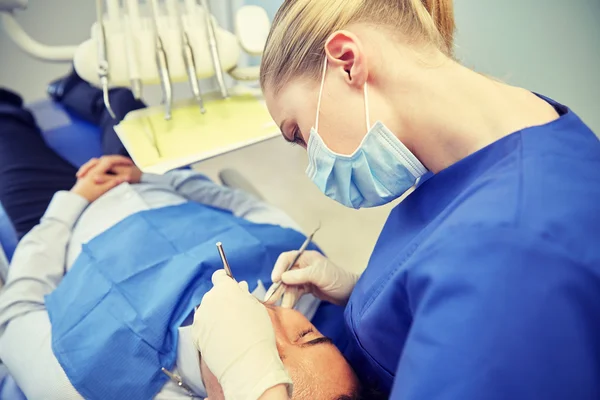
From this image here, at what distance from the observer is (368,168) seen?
0.72 meters

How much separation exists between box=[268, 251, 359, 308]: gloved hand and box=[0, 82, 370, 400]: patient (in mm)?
66

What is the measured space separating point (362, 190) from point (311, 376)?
12.4 inches

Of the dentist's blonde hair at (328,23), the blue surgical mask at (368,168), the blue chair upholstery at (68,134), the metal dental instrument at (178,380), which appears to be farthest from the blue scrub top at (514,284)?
the blue chair upholstery at (68,134)

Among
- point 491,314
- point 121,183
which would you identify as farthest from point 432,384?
point 121,183

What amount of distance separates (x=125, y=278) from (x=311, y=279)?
41 centimetres

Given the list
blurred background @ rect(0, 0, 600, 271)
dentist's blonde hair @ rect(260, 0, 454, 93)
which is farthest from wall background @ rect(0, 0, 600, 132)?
dentist's blonde hair @ rect(260, 0, 454, 93)

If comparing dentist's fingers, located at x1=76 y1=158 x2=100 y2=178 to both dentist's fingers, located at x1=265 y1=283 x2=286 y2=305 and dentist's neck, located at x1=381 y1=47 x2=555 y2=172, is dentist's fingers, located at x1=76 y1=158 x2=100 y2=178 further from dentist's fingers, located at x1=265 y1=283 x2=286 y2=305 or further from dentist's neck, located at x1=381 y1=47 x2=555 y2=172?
dentist's neck, located at x1=381 y1=47 x2=555 y2=172

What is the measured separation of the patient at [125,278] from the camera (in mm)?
835

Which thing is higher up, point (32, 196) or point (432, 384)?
point (432, 384)

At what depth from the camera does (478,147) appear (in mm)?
631

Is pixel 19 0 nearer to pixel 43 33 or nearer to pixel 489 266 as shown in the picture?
pixel 43 33

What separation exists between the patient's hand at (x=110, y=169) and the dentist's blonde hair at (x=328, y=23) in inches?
30.4

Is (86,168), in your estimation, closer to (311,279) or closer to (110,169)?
(110,169)

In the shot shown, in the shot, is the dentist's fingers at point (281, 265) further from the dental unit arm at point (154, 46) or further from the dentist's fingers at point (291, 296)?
the dental unit arm at point (154, 46)
